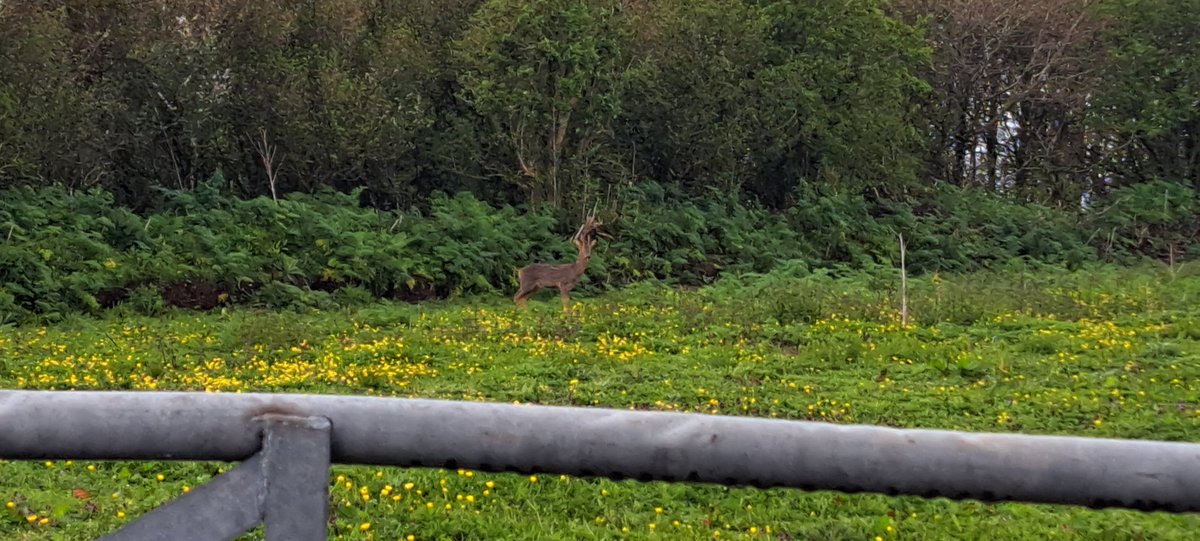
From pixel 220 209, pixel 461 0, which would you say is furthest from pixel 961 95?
pixel 220 209

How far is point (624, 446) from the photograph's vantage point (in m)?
1.64

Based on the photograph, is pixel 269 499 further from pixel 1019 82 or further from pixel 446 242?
pixel 1019 82

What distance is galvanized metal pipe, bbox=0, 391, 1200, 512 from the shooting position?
62.6 inches

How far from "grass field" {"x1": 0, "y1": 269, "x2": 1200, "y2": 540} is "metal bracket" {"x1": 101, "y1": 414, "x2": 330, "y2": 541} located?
11.1ft

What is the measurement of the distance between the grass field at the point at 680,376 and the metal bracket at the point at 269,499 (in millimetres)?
3394

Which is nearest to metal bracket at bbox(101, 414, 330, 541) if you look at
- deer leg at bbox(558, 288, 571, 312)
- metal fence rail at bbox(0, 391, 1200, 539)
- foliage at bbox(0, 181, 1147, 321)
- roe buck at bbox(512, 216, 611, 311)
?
metal fence rail at bbox(0, 391, 1200, 539)

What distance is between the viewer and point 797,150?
20.6 m

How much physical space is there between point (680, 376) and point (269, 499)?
7004 mm

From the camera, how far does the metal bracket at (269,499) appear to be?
5.25ft

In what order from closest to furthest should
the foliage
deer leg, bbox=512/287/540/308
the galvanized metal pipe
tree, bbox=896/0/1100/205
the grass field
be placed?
1. the galvanized metal pipe
2. the grass field
3. deer leg, bbox=512/287/540/308
4. the foliage
5. tree, bbox=896/0/1100/205

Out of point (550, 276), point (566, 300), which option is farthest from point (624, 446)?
point (550, 276)

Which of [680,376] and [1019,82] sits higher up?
[1019,82]

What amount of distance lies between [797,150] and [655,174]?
8.82 feet

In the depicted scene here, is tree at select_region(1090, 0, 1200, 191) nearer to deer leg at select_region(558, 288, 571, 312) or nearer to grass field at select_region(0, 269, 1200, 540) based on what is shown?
grass field at select_region(0, 269, 1200, 540)
